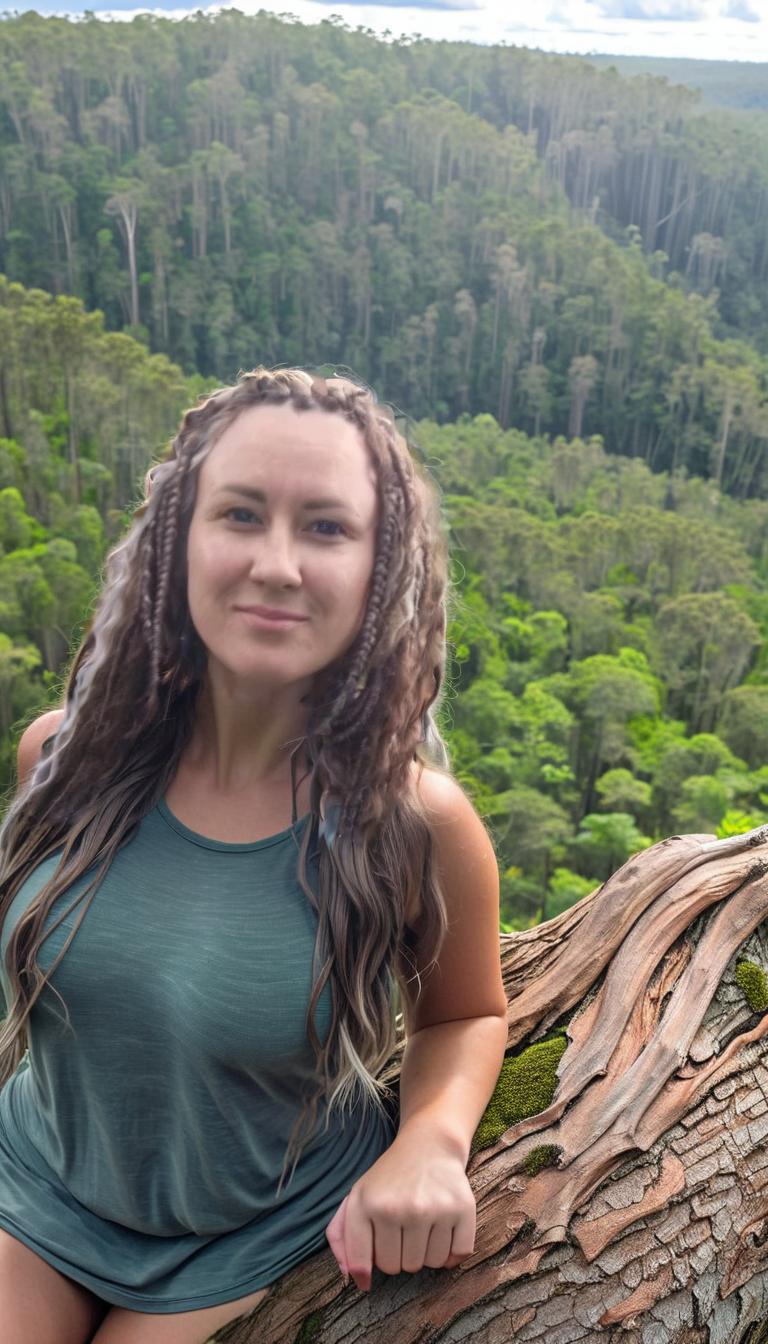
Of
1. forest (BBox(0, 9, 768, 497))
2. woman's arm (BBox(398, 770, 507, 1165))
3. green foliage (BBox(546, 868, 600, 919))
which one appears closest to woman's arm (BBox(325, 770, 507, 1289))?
woman's arm (BBox(398, 770, 507, 1165))

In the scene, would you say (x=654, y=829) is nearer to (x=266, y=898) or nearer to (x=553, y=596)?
(x=553, y=596)

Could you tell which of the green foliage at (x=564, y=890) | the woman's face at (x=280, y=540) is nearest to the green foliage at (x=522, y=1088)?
the woman's face at (x=280, y=540)

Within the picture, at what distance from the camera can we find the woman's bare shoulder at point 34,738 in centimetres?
184

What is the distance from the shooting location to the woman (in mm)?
1523

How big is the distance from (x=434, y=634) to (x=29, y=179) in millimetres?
54855

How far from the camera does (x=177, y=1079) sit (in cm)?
154

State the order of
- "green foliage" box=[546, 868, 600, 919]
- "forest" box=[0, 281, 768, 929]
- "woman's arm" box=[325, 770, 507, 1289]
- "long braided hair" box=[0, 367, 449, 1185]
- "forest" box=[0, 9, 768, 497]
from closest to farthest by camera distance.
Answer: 1. "woman's arm" box=[325, 770, 507, 1289]
2. "long braided hair" box=[0, 367, 449, 1185]
3. "green foliage" box=[546, 868, 600, 919]
4. "forest" box=[0, 281, 768, 929]
5. "forest" box=[0, 9, 768, 497]

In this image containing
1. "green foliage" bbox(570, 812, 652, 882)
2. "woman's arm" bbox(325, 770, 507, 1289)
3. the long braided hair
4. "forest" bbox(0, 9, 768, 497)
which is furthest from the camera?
"forest" bbox(0, 9, 768, 497)

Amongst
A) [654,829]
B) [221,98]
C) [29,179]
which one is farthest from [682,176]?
[654,829]

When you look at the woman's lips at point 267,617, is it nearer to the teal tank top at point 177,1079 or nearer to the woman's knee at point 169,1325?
the teal tank top at point 177,1079

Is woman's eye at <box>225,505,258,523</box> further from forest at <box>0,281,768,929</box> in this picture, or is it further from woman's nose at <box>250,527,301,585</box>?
forest at <box>0,281,768,929</box>

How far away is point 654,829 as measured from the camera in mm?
26688

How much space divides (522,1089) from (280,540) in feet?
2.96

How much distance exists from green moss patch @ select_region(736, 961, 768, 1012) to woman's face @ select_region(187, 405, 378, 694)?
88cm
